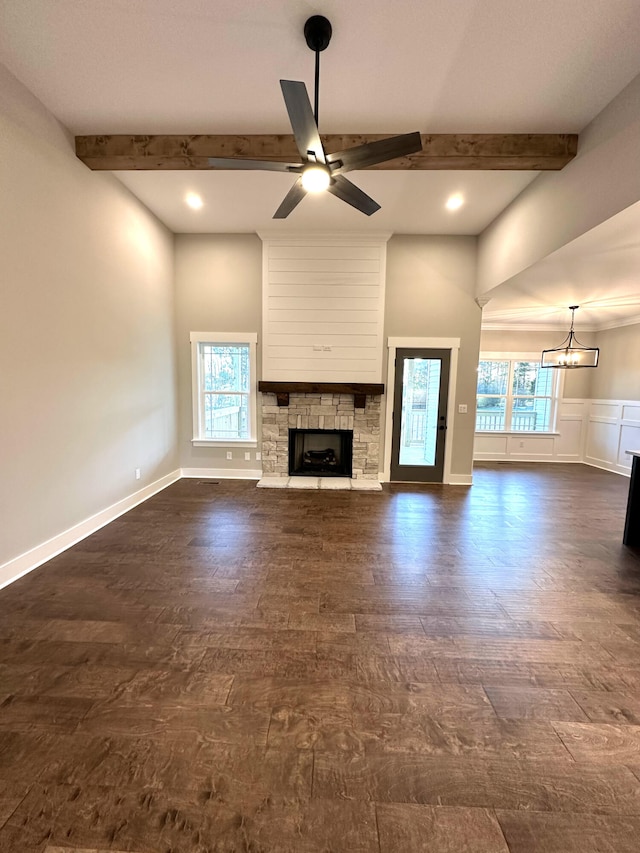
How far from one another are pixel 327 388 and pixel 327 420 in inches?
20.5

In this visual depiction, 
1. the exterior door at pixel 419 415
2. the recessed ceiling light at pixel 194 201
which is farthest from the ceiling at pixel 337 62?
the exterior door at pixel 419 415

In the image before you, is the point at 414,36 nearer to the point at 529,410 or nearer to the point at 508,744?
the point at 508,744

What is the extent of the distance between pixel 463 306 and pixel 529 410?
3.43 meters

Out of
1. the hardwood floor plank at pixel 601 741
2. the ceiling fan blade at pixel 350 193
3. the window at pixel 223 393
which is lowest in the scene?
the hardwood floor plank at pixel 601 741

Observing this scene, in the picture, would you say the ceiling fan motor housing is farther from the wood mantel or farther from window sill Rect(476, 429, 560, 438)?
window sill Rect(476, 429, 560, 438)

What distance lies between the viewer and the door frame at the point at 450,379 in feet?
17.3

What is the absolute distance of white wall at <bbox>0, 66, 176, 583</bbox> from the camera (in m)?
2.58

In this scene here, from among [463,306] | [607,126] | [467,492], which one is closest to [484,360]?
[463,306]

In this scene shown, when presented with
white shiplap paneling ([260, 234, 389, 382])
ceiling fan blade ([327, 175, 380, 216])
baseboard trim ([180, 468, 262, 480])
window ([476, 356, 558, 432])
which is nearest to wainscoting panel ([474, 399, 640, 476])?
window ([476, 356, 558, 432])

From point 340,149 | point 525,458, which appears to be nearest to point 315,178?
point 340,149

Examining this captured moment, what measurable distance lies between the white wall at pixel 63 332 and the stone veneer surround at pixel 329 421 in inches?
69.5

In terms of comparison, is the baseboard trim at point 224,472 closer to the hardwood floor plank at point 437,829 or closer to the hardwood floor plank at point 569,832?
the hardwood floor plank at point 437,829

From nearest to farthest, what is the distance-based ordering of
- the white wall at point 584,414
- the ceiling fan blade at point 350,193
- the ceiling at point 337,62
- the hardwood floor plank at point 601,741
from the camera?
the hardwood floor plank at point 601,741
the ceiling at point 337,62
the ceiling fan blade at point 350,193
the white wall at point 584,414

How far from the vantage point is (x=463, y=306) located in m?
5.21
